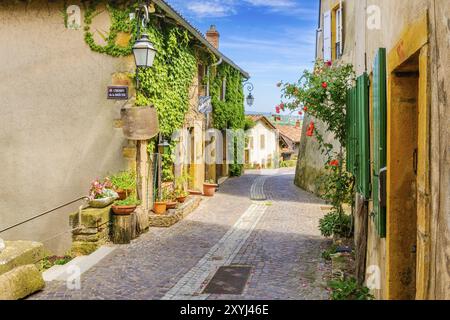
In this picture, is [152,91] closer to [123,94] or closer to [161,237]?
[123,94]

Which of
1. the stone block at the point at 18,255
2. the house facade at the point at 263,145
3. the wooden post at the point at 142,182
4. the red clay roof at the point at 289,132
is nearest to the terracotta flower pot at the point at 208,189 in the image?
the wooden post at the point at 142,182

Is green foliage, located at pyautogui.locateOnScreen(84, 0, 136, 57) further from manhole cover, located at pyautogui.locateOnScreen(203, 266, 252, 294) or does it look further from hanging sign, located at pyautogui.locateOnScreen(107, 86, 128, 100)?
manhole cover, located at pyautogui.locateOnScreen(203, 266, 252, 294)

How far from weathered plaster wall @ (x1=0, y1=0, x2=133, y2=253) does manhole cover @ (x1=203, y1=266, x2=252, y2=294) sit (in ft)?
13.6

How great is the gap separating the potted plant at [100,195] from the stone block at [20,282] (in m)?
2.78

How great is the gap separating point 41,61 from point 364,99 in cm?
797

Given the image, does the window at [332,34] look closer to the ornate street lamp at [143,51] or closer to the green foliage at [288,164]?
the ornate street lamp at [143,51]

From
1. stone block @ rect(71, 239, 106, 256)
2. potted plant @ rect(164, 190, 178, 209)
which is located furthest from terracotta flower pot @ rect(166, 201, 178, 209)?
stone block @ rect(71, 239, 106, 256)

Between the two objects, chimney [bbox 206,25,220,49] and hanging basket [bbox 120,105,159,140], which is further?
chimney [bbox 206,25,220,49]

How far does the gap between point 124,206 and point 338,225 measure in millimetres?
4064

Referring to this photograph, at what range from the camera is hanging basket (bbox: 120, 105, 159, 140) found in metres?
9.59

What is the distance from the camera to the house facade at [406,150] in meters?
2.30

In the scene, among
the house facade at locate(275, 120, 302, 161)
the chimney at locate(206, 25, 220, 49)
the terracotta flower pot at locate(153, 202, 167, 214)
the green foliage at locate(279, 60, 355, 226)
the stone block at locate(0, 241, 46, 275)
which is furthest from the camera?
the house facade at locate(275, 120, 302, 161)

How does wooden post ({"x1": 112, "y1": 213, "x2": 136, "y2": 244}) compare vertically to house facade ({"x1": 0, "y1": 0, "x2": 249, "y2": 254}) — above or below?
below

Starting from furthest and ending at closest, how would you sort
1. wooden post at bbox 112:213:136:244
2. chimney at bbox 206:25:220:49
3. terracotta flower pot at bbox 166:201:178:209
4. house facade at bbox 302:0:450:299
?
1. chimney at bbox 206:25:220:49
2. terracotta flower pot at bbox 166:201:178:209
3. wooden post at bbox 112:213:136:244
4. house facade at bbox 302:0:450:299
